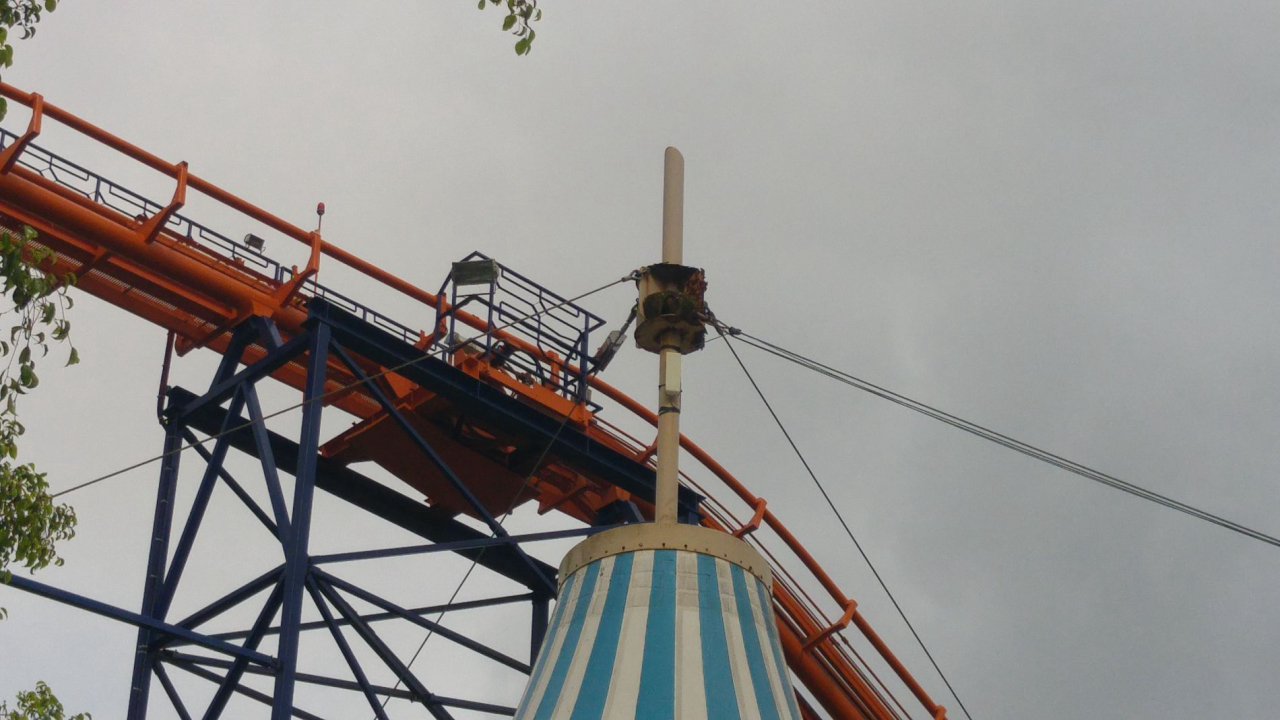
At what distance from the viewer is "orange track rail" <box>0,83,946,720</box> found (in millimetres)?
17359

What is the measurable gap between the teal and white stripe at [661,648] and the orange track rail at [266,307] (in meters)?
8.68

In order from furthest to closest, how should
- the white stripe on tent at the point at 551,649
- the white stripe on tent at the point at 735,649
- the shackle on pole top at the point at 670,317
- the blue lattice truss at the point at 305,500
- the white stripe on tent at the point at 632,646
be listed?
1. the blue lattice truss at the point at 305,500
2. the shackle on pole top at the point at 670,317
3. the white stripe on tent at the point at 551,649
4. the white stripe on tent at the point at 735,649
5. the white stripe on tent at the point at 632,646

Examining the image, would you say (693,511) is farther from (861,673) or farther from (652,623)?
(652,623)

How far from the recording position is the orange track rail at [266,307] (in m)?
17.4

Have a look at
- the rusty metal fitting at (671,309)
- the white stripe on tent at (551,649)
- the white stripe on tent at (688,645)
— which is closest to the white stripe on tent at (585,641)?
the white stripe on tent at (551,649)

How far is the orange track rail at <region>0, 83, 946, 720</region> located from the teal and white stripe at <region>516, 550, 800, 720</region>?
8.68 meters

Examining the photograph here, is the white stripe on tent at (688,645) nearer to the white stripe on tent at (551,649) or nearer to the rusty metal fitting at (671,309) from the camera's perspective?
the white stripe on tent at (551,649)

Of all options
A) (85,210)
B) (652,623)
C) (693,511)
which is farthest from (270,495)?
(652,623)

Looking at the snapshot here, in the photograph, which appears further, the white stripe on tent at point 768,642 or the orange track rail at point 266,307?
the orange track rail at point 266,307

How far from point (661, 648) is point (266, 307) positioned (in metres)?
10.1

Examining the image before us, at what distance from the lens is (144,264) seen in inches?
703

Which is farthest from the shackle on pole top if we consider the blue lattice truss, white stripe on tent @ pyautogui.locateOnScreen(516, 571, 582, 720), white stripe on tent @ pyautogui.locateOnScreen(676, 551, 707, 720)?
the blue lattice truss

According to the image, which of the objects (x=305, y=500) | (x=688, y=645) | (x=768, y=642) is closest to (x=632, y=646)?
(x=688, y=645)

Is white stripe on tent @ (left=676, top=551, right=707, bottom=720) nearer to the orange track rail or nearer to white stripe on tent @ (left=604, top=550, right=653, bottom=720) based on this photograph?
white stripe on tent @ (left=604, top=550, right=653, bottom=720)
